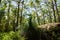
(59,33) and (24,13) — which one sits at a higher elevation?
(24,13)

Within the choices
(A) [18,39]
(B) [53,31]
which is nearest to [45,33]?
(B) [53,31]

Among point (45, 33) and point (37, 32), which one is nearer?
point (37, 32)

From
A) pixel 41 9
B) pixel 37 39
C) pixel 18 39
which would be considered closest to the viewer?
pixel 18 39

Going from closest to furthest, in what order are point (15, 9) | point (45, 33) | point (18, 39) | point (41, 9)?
point (18, 39) < point (45, 33) < point (15, 9) < point (41, 9)

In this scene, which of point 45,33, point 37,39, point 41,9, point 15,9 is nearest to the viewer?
point 37,39

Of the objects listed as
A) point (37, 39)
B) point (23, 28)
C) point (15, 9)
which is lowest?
point (37, 39)

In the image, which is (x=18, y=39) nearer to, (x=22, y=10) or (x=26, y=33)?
(x=26, y=33)

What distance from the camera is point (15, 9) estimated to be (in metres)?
31.2

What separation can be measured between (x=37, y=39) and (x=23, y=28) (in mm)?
1766

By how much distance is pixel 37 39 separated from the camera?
53.3 ft

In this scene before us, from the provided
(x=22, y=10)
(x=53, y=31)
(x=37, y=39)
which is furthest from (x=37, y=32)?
(x=22, y=10)

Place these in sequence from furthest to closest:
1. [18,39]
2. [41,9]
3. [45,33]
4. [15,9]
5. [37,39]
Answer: [41,9], [15,9], [45,33], [37,39], [18,39]

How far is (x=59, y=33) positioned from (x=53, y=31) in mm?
673

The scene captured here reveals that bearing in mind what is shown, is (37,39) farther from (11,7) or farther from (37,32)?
(11,7)
